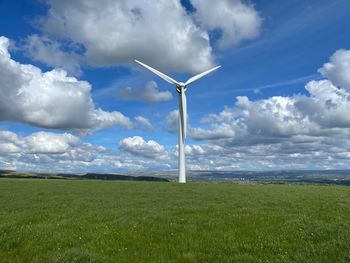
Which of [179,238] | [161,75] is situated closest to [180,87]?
[161,75]

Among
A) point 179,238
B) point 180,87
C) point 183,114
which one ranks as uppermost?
point 180,87

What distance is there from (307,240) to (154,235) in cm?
692

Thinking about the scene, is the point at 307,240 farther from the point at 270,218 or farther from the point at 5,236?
the point at 5,236

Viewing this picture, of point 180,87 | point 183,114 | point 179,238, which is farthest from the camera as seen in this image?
point 180,87

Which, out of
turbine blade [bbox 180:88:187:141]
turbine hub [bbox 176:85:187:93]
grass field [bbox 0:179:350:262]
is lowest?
grass field [bbox 0:179:350:262]

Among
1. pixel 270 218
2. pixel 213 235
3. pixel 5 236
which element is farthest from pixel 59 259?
pixel 270 218

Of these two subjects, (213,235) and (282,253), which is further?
(213,235)

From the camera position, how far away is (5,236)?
725 inches

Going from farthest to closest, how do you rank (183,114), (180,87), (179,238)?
(180,87), (183,114), (179,238)

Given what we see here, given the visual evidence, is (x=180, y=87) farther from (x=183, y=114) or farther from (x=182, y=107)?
(x=183, y=114)

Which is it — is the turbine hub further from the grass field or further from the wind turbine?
the grass field

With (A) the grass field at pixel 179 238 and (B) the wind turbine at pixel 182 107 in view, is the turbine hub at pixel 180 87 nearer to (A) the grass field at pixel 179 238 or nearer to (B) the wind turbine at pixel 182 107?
(B) the wind turbine at pixel 182 107

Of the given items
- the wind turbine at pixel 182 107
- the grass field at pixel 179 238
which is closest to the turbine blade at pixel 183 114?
the wind turbine at pixel 182 107

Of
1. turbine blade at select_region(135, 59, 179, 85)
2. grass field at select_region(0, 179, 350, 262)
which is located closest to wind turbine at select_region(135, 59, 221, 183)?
turbine blade at select_region(135, 59, 179, 85)
